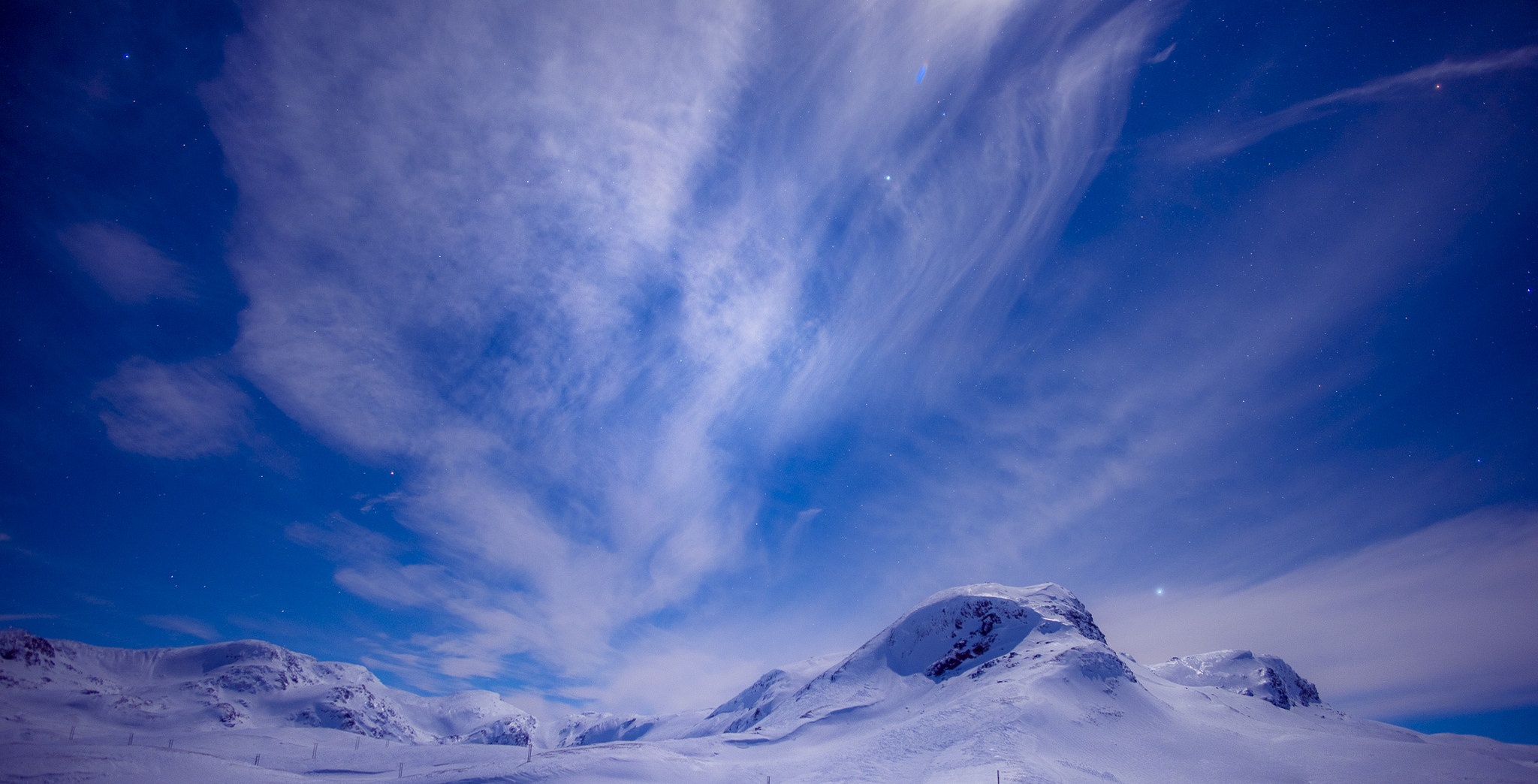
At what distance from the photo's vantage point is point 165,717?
132 metres

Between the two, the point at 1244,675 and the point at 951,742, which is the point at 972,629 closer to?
the point at 951,742

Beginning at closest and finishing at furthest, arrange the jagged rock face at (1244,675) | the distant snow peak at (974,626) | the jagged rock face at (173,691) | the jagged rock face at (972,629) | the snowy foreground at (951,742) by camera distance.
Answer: the snowy foreground at (951,742) < the jagged rock face at (972,629) < the distant snow peak at (974,626) < the jagged rock face at (1244,675) < the jagged rock face at (173,691)

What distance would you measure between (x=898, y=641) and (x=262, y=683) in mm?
234518

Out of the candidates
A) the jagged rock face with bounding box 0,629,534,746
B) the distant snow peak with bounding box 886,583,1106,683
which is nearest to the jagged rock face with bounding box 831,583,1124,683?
the distant snow peak with bounding box 886,583,1106,683

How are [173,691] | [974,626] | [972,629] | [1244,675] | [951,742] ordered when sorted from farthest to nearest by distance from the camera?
[173,691]
[1244,675]
[974,626]
[972,629]
[951,742]

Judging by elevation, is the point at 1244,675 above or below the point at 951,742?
below

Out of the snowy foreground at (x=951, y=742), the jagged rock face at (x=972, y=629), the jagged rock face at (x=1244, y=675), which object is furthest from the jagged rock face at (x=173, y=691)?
the jagged rock face at (x=1244, y=675)

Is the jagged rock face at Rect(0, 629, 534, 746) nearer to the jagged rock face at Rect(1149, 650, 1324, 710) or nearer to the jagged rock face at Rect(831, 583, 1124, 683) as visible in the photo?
the jagged rock face at Rect(831, 583, 1124, 683)

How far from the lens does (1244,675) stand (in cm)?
13188

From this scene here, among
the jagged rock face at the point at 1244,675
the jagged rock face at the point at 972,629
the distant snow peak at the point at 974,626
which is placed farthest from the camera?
the jagged rock face at the point at 1244,675

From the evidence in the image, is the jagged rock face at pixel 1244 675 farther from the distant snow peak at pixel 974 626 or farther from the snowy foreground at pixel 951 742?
the distant snow peak at pixel 974 626

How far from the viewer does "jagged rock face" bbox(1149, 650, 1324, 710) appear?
414ft

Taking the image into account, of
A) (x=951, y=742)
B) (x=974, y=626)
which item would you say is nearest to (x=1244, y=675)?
(x=974, y=626)

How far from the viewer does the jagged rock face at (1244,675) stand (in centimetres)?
12606
